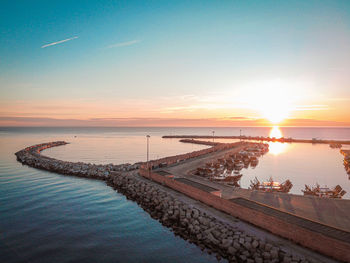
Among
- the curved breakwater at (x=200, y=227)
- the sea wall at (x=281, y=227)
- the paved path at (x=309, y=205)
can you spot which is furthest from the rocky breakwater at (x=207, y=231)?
the paved path at (x=309, y=205)

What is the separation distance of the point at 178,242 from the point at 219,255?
→ 3.40 meters

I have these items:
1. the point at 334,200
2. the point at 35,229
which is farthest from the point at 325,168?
the point at 35,229

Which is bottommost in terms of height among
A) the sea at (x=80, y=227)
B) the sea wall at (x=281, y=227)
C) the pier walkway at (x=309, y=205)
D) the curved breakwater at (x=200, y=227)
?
the sea at (x=80, y=227)

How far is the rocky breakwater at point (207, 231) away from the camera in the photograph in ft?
41.8

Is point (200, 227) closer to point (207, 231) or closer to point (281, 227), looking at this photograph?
point (207, 231)

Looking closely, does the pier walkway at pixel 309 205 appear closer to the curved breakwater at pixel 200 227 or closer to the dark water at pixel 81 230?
the curved breakwater at pixel 200 227

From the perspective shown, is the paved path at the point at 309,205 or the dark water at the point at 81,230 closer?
the dark water at the point at 81,230

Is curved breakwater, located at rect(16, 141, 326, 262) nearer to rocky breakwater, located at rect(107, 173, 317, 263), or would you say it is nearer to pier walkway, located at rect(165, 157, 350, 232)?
rocky breakwater, located at rect(107, 173, 317, 263)

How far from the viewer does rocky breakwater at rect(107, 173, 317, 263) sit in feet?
41.8

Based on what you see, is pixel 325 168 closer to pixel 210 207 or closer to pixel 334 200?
pixel 334 200

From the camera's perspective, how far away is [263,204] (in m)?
18.0

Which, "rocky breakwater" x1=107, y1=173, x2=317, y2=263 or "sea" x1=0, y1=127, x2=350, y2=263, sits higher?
"rocky breakwater" x1=107, y1=173, x2=317, y2=263

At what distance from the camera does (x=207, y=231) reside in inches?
628

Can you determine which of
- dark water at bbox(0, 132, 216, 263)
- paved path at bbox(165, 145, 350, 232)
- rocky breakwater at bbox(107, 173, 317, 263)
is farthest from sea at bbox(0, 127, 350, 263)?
paved path at bbox(165, 145, 350, 232)
